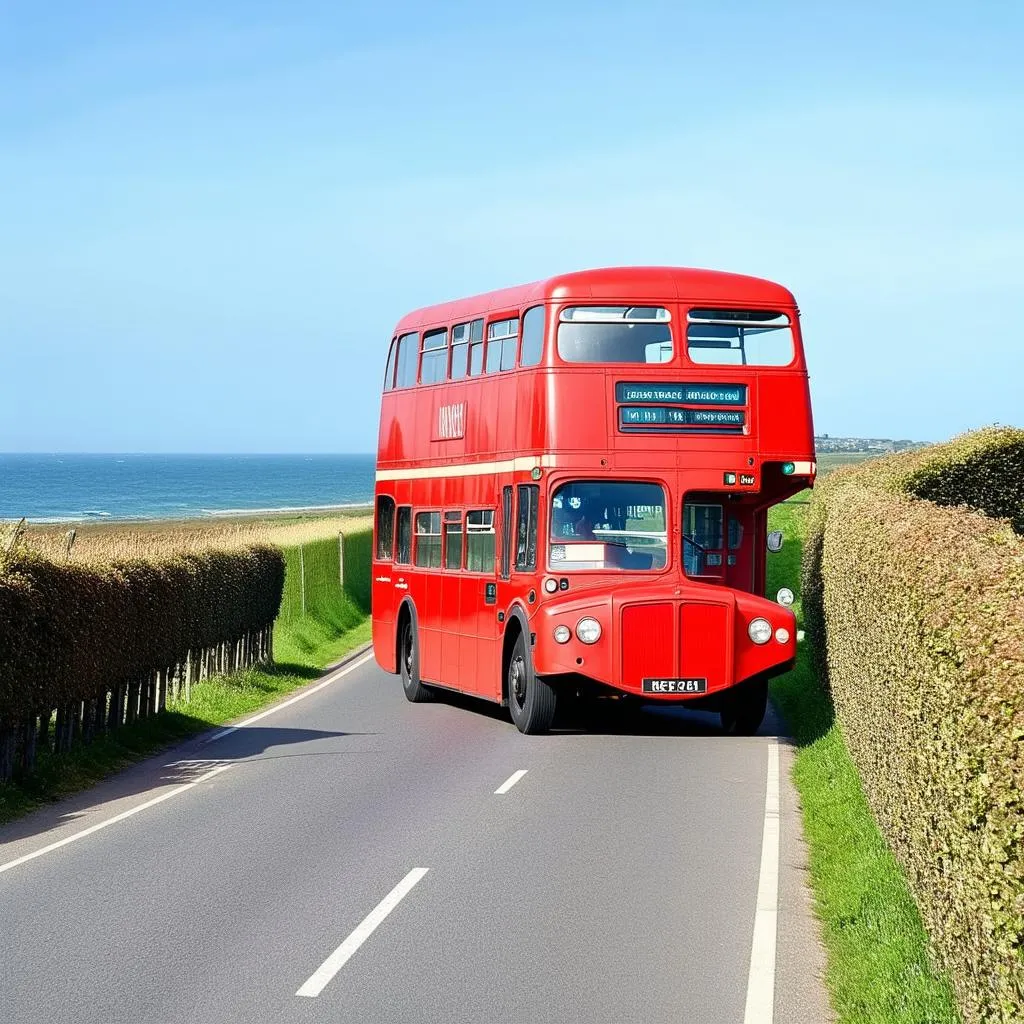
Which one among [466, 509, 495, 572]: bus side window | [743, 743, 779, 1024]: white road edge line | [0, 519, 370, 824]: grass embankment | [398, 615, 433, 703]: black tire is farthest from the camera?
[398, 615, 433, 703]: black tire

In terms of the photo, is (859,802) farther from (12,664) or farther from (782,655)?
(12,664)

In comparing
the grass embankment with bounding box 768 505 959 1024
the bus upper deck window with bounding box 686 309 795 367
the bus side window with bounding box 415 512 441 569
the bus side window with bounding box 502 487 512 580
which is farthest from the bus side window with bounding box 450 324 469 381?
the grass embankment with bounding box 768 505 959 1024

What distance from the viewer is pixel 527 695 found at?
17.8 meters

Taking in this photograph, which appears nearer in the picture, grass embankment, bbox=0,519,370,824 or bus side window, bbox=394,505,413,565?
grass embankment, bbox=0,519,370,824

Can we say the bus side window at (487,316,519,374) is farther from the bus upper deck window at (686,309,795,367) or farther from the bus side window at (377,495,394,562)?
the bus side window at (377,495,394,562)

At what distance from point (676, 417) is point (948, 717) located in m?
11.0

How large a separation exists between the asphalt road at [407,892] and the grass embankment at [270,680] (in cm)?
45

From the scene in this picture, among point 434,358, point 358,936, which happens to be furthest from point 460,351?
point 358,936

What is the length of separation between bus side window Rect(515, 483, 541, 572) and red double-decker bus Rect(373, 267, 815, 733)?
0.03m

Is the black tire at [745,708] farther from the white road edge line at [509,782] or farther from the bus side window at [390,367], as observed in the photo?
the bus side window at [390,367]

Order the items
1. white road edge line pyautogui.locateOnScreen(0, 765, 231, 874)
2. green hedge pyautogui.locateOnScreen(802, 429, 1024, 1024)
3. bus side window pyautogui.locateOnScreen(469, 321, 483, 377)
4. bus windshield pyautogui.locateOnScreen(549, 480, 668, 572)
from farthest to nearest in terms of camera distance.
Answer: bus side window pyautogui.locateOnScreen(469, 321, 483, 377)
bus windshield pyautogui.locateOnScreen(549, 480, 668, 572)
white road edge line pyautogui.locateOnScreen(0, 765, 231, 874)
green hedge pyautogui.locateOnScreen(802, 429, 1024, 1024)

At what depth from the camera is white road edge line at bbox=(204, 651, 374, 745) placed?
19516 mm

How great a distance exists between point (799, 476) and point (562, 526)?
265 cm

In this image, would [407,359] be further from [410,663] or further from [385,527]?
[410,663]
